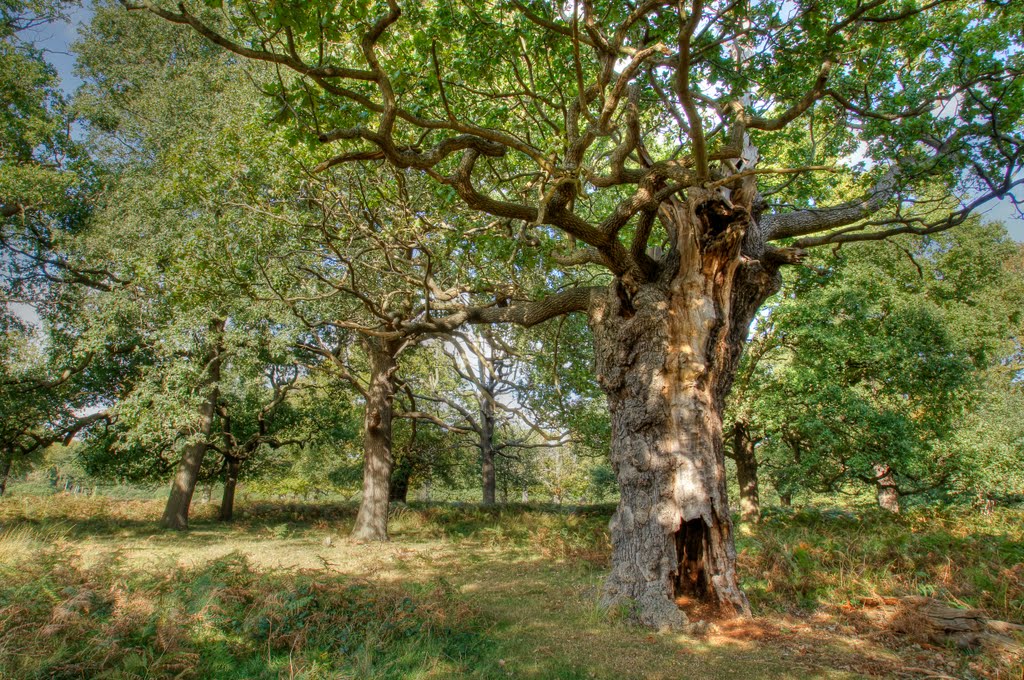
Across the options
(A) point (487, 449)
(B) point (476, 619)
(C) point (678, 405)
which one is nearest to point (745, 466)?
(A) point (487, 449)

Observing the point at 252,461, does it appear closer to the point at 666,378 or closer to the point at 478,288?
the point at 478,288

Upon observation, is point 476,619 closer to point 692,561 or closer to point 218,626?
point 218,626

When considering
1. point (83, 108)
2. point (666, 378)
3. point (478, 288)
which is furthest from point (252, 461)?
point (666, 378)

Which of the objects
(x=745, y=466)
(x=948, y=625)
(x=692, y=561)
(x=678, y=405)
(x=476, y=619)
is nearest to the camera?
(x=948, y=625)

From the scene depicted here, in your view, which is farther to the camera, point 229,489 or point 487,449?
point 487,449

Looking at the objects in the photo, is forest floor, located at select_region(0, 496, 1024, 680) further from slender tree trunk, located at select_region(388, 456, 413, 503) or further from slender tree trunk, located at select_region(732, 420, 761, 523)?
slender tree trunk, located at select_region(388, 456, 413, 503)

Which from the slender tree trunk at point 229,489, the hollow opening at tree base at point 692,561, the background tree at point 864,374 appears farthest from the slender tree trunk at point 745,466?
the slender tree trunk at point 229,489

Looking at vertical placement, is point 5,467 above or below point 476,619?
above

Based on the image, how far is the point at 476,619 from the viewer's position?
212 inches

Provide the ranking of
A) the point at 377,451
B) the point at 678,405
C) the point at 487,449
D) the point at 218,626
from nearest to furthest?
1. the point at 218,626
2. the point at 678,405
3. the point at 377,451
4. the point at 487,449

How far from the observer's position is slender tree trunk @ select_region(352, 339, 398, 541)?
13242 millimetres

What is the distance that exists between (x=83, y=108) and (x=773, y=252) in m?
18.0

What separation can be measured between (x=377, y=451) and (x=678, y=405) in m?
9.35

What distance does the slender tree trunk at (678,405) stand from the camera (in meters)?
5.87
